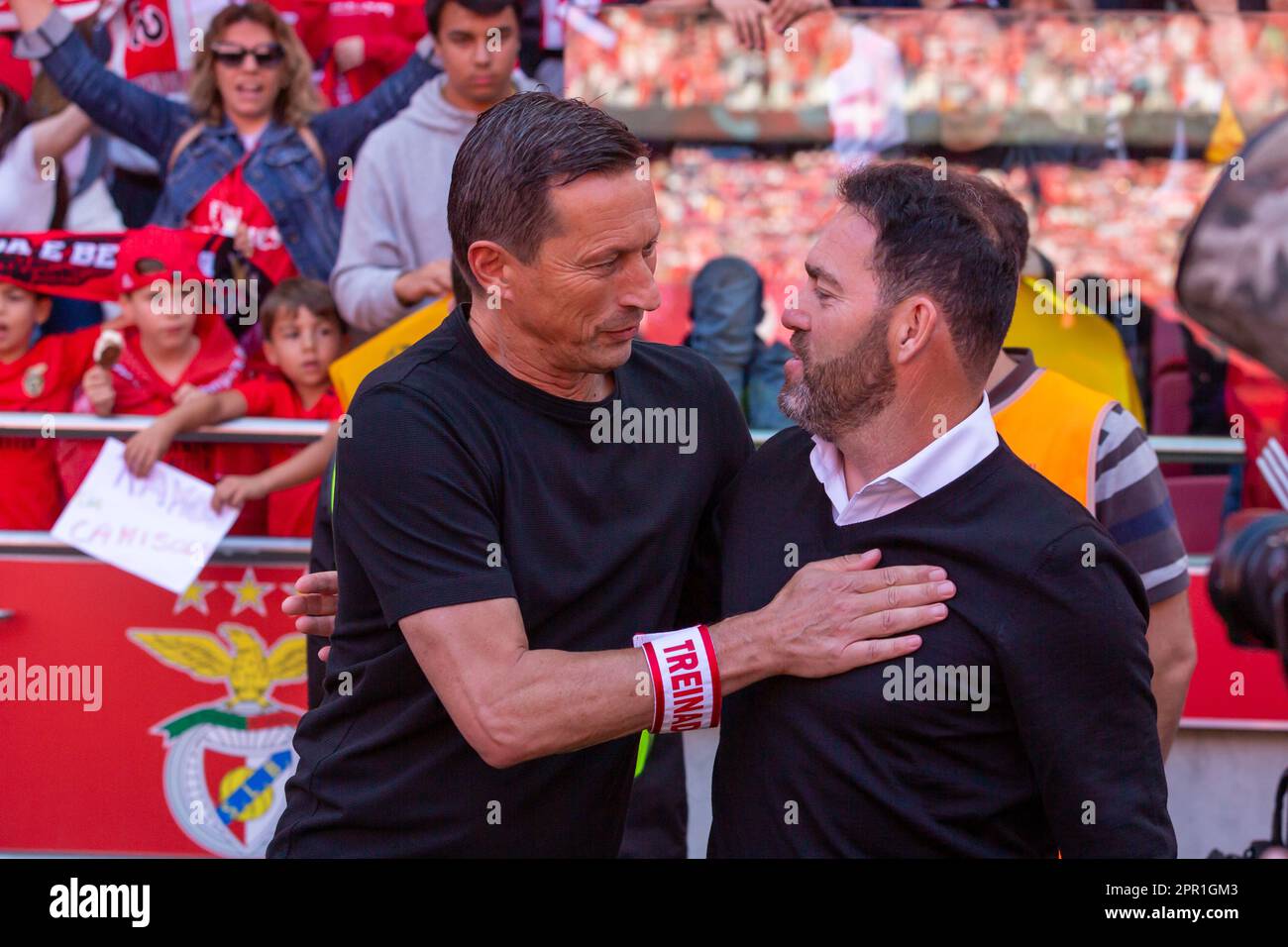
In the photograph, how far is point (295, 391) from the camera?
458 cm

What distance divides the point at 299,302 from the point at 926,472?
2.93 meters

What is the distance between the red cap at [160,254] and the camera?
4.45 metres

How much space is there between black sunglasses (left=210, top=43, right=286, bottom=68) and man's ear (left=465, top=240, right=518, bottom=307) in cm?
268

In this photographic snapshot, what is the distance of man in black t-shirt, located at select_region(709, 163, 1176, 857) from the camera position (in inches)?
77.1

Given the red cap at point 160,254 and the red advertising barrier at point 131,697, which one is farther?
the red cap at point 160,254

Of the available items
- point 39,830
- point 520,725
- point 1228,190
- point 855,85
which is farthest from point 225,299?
point 1228,190

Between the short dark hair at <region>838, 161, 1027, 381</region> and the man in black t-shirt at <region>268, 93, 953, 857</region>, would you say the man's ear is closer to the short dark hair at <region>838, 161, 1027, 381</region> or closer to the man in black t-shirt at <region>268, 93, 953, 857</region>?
the man in black t-shirt at <region>268, 93, 953, 857</region>

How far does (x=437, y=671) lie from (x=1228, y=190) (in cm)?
343

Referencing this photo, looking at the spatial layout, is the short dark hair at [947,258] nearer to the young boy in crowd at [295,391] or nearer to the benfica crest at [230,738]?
the young boy in crowd at [295,391]

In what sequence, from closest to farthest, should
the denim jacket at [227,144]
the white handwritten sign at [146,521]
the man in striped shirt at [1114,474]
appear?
the man in striped shirt at [1114,474]
the white handwritten sign at [146,521]
the denim jacket at [227,144]
